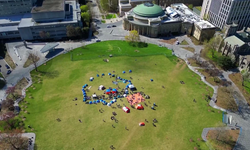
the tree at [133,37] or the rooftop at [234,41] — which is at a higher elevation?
the rooftop at [234,41]

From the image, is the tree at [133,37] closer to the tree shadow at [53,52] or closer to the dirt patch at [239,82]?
the tree shadow at [53,52]

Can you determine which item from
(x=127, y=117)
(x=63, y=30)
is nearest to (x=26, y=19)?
(x=63, y=30)

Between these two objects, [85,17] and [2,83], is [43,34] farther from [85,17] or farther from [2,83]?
[2,83]

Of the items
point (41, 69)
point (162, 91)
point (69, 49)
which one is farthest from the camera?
point (69, 49)

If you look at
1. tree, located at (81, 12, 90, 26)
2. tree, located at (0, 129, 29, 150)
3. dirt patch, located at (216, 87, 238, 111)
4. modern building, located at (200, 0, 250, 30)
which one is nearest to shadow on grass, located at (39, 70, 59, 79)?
tree, located at (0, 129, 29, 150)

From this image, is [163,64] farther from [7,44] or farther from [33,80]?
[7,44]

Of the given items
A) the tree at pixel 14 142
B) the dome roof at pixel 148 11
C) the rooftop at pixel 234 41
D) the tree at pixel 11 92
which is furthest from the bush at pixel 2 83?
the rooftop at pixel 234 41

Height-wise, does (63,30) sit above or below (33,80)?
above
